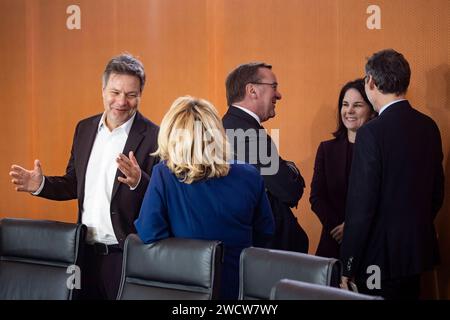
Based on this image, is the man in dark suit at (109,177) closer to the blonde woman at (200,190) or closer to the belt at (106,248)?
the belt at (106,248)

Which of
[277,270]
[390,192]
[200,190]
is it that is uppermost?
[200,190]

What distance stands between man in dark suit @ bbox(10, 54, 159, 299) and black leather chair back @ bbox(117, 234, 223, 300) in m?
0.50

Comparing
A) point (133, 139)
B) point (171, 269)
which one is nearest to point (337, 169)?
point (133, 139)

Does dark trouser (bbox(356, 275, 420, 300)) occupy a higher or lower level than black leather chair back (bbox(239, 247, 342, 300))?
lower

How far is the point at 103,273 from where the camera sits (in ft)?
9.66

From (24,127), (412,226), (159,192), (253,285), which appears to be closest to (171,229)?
(159,192)

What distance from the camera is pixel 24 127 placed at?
4949 mm

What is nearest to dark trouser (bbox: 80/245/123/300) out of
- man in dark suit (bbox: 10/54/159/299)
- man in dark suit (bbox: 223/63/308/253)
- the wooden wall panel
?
man in dark suit (bbox: 10/54/159/299)

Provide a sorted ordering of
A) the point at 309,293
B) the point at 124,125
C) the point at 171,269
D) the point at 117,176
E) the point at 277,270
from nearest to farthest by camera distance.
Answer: the point at 309,293, the point at 277,270, the point at 171,269, the point at 117,176, the point at 124,125

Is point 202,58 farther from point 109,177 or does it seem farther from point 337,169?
point 109,177

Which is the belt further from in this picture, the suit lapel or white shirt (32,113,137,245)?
the suit lapel

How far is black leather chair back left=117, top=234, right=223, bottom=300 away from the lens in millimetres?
2205

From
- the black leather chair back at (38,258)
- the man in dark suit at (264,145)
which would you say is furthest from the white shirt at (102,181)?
the man in dark suit at (264,145)

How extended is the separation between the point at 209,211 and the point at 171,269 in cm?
25
